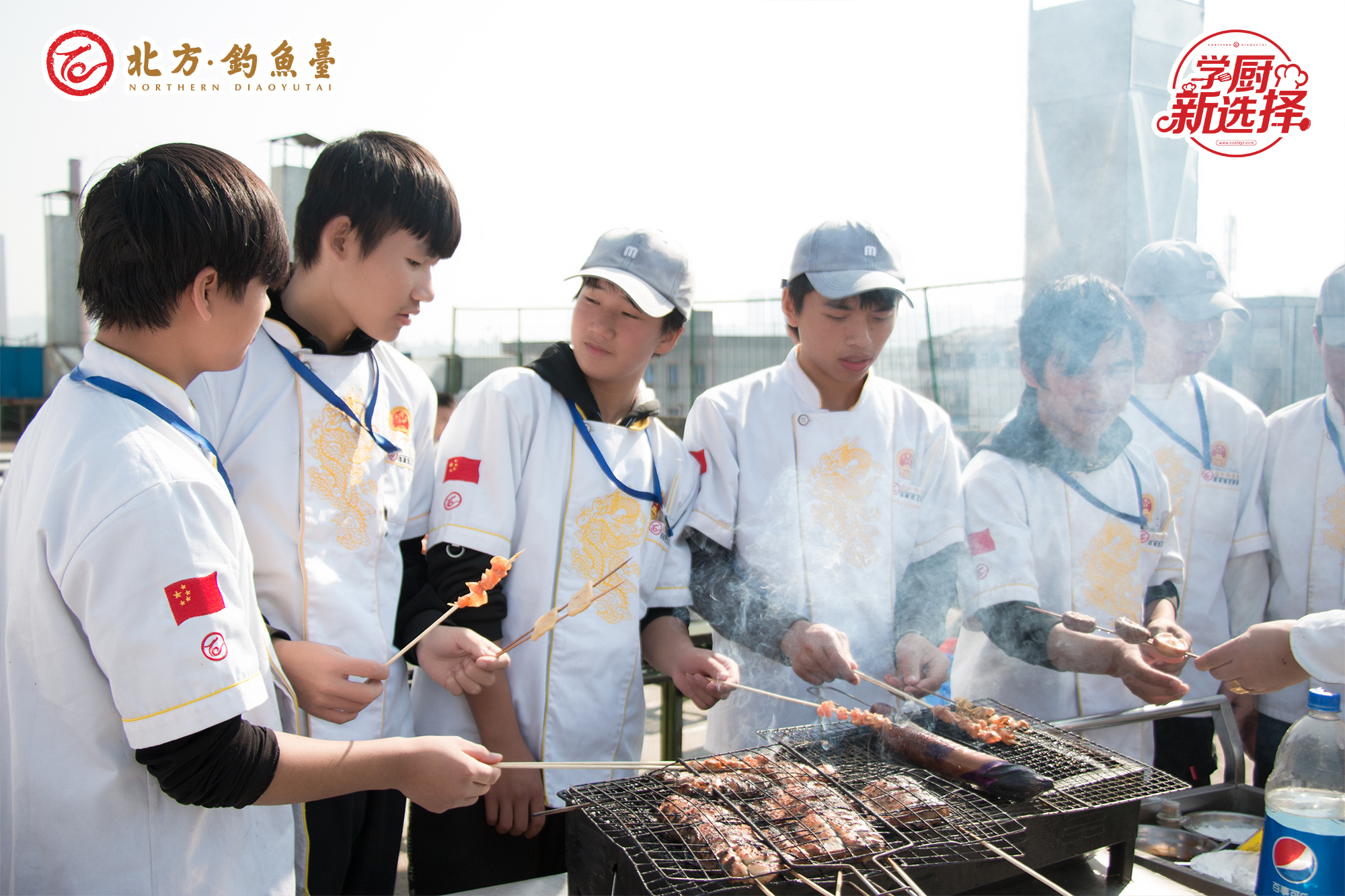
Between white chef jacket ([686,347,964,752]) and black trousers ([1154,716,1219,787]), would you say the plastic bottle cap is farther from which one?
black trousers ([1154,716,1219,787])

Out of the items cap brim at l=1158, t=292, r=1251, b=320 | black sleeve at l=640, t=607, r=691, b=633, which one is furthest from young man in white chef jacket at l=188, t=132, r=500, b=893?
cap brim at l=1158, t=292, r=1251, b=320

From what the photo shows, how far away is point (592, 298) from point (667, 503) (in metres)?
0.80

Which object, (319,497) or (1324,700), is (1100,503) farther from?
(319,497)

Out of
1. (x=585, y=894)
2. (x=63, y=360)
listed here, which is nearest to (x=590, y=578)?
(x=585, y=894)

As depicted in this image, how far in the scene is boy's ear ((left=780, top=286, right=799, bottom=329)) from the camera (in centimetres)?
334

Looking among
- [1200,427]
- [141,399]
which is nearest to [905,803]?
[141,399]

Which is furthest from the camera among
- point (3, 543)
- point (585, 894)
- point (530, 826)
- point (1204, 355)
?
point (1204, 355)

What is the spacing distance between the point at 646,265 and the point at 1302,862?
97.3 inches

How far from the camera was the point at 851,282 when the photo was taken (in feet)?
10.0

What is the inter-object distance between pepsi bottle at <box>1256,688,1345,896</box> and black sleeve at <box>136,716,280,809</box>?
2387 mm

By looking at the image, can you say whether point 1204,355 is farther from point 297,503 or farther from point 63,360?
point 63,360

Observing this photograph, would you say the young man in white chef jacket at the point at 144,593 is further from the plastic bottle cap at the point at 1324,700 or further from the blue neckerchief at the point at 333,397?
the plastic bottle cap at the point at 1324,700

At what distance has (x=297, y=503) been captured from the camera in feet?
7.43

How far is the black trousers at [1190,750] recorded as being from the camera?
3654 millimetres
